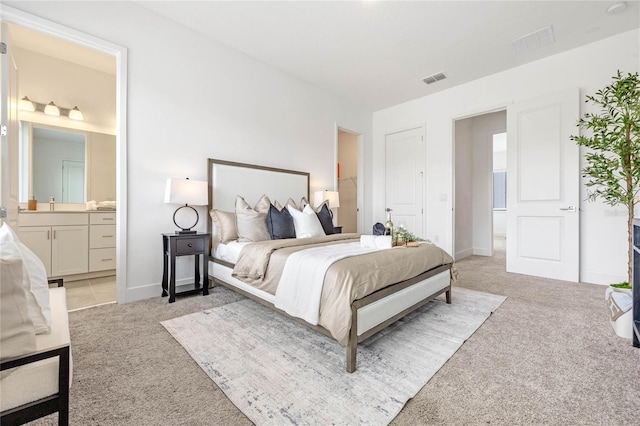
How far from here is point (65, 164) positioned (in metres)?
3.78

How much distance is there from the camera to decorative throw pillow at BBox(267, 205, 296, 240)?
3.11m

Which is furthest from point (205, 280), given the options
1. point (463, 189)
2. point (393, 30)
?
point (463, 189)

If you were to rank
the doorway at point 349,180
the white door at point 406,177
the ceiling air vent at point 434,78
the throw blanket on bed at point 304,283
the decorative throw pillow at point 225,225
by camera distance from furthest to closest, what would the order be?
the doorway at point 349,180
the white door at point 406,177
the ceiling air vent at point 434,78
the decorative throw pillow at point 225,225
the throw blanket on bed at point 304,283

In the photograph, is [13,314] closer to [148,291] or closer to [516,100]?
[148,291]

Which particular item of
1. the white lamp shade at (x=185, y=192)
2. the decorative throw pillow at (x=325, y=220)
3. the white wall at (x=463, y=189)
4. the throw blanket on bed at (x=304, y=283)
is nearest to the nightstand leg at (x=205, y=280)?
the white lamp shade at (x=185, y=192)

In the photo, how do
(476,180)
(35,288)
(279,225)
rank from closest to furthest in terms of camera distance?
(35,288), (279,225), (476,180)

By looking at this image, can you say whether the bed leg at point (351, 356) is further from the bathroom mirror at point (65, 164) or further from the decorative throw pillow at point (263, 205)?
the bathroom mirror at point (65, 164)

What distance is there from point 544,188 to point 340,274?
3690mm

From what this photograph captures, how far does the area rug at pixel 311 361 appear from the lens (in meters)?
1.31

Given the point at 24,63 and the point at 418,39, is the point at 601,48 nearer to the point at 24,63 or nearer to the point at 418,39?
the point at 418,39

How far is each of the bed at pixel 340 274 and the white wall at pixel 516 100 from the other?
224cm

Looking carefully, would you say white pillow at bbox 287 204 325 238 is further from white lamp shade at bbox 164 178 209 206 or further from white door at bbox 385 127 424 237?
white door at bbox 385 127 424 237

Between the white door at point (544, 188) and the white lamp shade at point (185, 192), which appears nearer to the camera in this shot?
the white lamp shade at point (185, 192)

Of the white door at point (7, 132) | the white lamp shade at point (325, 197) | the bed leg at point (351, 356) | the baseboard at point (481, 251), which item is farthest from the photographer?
the baseboard at point (481, 251)
